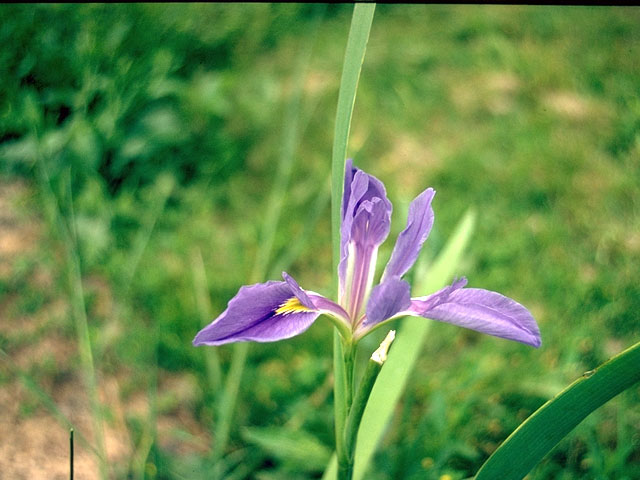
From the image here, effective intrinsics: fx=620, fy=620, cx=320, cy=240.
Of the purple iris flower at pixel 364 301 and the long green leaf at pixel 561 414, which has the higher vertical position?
the purple iris flower at pixel 364 301

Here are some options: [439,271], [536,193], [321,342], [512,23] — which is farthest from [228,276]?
[512,23]

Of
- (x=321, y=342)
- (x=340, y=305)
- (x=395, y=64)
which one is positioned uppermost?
(x=340, y=305)

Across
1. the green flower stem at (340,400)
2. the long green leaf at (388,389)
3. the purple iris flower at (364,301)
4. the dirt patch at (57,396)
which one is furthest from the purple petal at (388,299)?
the dirt patch at (57,396)

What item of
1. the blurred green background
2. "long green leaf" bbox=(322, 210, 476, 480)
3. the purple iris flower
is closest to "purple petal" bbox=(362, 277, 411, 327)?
the purple iris flower

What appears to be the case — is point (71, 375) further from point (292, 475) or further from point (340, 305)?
point (340, 305)

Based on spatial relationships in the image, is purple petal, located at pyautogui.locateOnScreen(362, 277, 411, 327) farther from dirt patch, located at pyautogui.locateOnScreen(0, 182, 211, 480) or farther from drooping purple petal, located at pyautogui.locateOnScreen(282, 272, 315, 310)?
dirt patch, located at pyautogui.locateOnScreen(0, 182, 211, 480)

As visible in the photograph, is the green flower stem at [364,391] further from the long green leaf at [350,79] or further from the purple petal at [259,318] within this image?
the long green leaf at [350,79]

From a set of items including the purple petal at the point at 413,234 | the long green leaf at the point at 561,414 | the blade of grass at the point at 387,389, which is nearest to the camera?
the long green leaf at the point at 561,414
